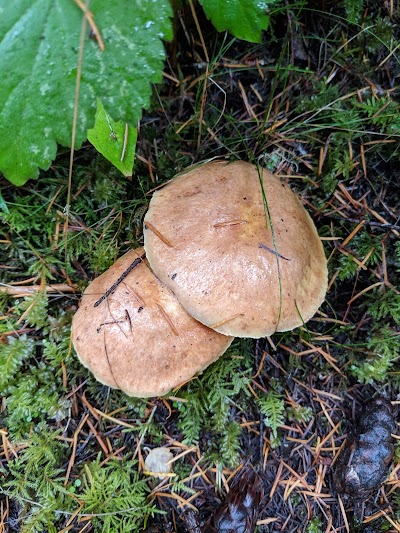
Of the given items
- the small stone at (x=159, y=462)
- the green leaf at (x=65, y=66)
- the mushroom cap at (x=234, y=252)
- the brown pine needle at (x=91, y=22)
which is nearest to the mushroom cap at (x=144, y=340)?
the mushroom cap at (x=234, y=252)

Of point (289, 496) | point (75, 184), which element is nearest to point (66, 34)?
point (75, 184)

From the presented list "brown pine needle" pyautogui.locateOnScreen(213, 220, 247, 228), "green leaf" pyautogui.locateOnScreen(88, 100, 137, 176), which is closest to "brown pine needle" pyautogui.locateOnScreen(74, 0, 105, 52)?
"green leaf" pyautogui.locateOnScreen(88, 100, 137, 176)

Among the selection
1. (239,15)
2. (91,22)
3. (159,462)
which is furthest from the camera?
(159,462)

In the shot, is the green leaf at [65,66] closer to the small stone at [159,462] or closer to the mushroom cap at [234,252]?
the mushroom cap at [234,252]

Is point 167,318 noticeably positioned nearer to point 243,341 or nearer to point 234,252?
point 234,252

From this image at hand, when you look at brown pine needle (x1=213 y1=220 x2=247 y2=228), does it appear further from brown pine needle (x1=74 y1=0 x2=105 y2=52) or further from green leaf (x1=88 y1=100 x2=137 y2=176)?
brown pine needle (x1=74 y1=0 x2=105 y2=52)

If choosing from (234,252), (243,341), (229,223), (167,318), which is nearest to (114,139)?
(229,223)

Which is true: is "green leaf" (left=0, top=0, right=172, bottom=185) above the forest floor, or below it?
above
